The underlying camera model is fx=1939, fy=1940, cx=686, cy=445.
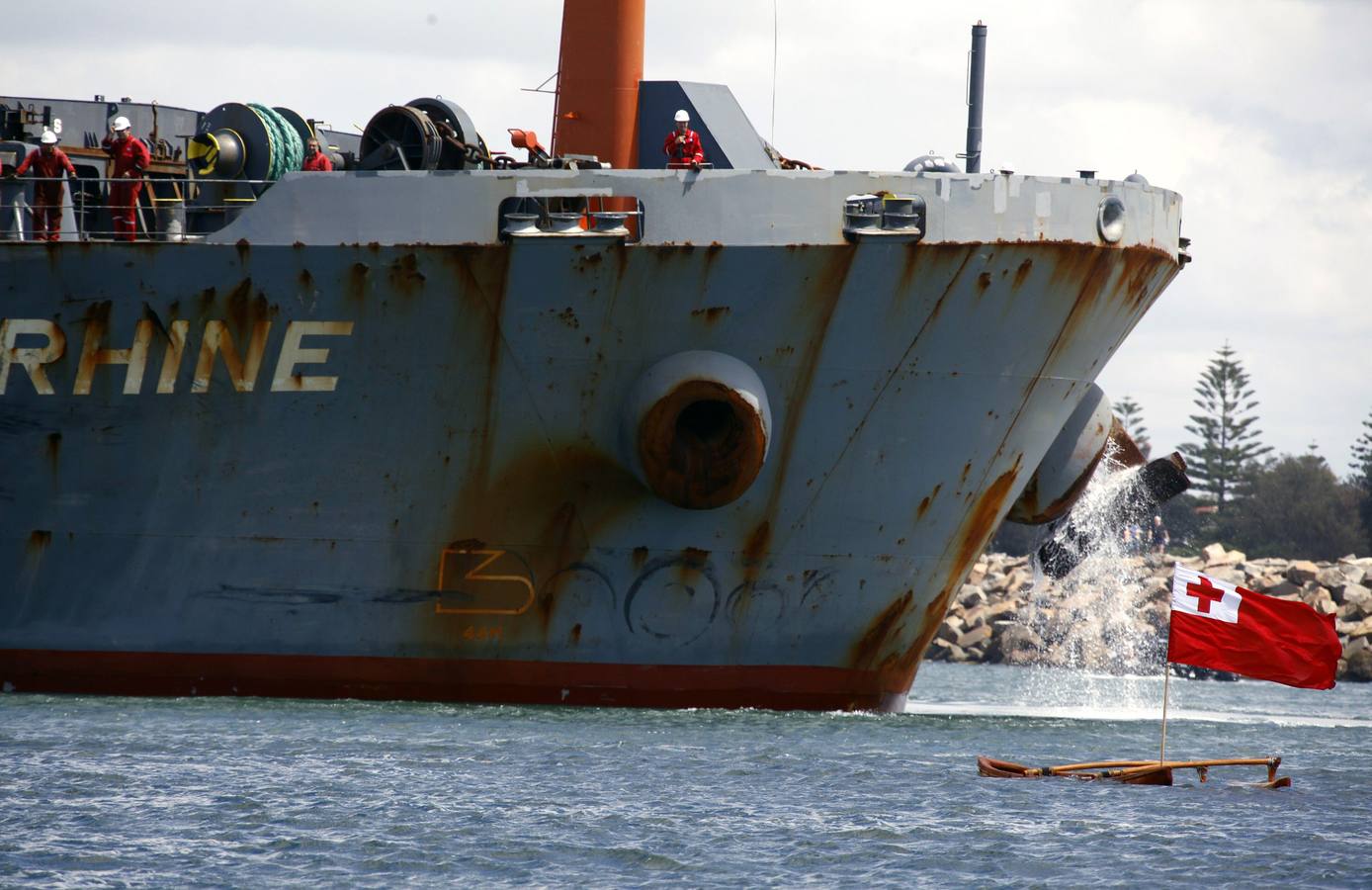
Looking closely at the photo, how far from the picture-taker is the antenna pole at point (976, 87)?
77.3 ft

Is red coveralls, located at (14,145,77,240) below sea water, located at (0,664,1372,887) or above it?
above

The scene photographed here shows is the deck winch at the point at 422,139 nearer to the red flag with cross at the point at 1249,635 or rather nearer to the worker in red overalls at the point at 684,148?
the worker in red overalls at the point at 684,148

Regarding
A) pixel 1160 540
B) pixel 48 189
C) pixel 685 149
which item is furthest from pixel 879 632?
pixel 1160 540

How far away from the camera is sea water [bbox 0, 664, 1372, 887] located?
14.1 m

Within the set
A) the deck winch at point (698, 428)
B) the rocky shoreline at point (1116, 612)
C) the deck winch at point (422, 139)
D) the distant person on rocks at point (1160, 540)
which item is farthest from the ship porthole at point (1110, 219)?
the distant person on rocks at point (1160, 540)

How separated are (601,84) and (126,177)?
5.47 m

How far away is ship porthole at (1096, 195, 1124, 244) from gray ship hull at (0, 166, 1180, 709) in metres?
0.28

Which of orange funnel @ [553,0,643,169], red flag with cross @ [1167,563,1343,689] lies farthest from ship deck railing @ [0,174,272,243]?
red flag with cross @ [1167,563,1343,689]

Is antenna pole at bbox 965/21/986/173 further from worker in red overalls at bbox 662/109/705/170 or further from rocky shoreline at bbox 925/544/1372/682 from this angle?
rocky shoreline at bbox 925/544/1372/682

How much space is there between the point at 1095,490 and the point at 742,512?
686cm

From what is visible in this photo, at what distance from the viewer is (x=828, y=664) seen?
20.9m

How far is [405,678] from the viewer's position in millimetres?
20312

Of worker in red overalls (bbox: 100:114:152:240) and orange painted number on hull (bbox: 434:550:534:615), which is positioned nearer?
orange painted number on hull (bbox: 434:550:534:615)

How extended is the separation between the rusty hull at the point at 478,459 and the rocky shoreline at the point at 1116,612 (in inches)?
1225
